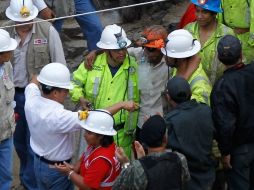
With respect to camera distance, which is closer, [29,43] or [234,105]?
[234,105]

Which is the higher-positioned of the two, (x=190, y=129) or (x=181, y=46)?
(x=181, y=46)

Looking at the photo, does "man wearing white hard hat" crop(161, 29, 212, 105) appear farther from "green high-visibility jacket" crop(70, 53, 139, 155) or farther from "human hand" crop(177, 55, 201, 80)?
"green high-visibility jacket" crop(70, 53, 139, 155)

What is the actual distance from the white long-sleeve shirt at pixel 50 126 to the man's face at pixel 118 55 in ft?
2.55

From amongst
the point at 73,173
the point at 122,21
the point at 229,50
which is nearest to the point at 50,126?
the point at 73,173

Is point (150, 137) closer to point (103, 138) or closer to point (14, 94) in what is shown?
point (103, 138)

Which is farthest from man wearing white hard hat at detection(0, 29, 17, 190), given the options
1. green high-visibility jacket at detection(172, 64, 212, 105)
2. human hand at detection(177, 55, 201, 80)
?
green high-visibility jacket at detection(172, 64, 212, 105)

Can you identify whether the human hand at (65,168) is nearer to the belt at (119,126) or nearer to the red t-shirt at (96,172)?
the red t-shirt at (96,172)

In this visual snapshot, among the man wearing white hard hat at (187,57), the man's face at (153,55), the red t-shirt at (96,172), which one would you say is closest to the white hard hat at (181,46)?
the man wearing white hard hat at (187,57)

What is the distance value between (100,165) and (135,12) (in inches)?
199

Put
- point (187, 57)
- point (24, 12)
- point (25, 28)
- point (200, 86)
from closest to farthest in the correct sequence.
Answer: point (200, 86) < point (187, 57) < point (24, 12) < point (25, 28)

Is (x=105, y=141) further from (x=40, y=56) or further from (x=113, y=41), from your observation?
(x=40, y=56)

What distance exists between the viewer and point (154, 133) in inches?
168

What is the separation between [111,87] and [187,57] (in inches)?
31.5

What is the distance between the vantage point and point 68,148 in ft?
17.3
